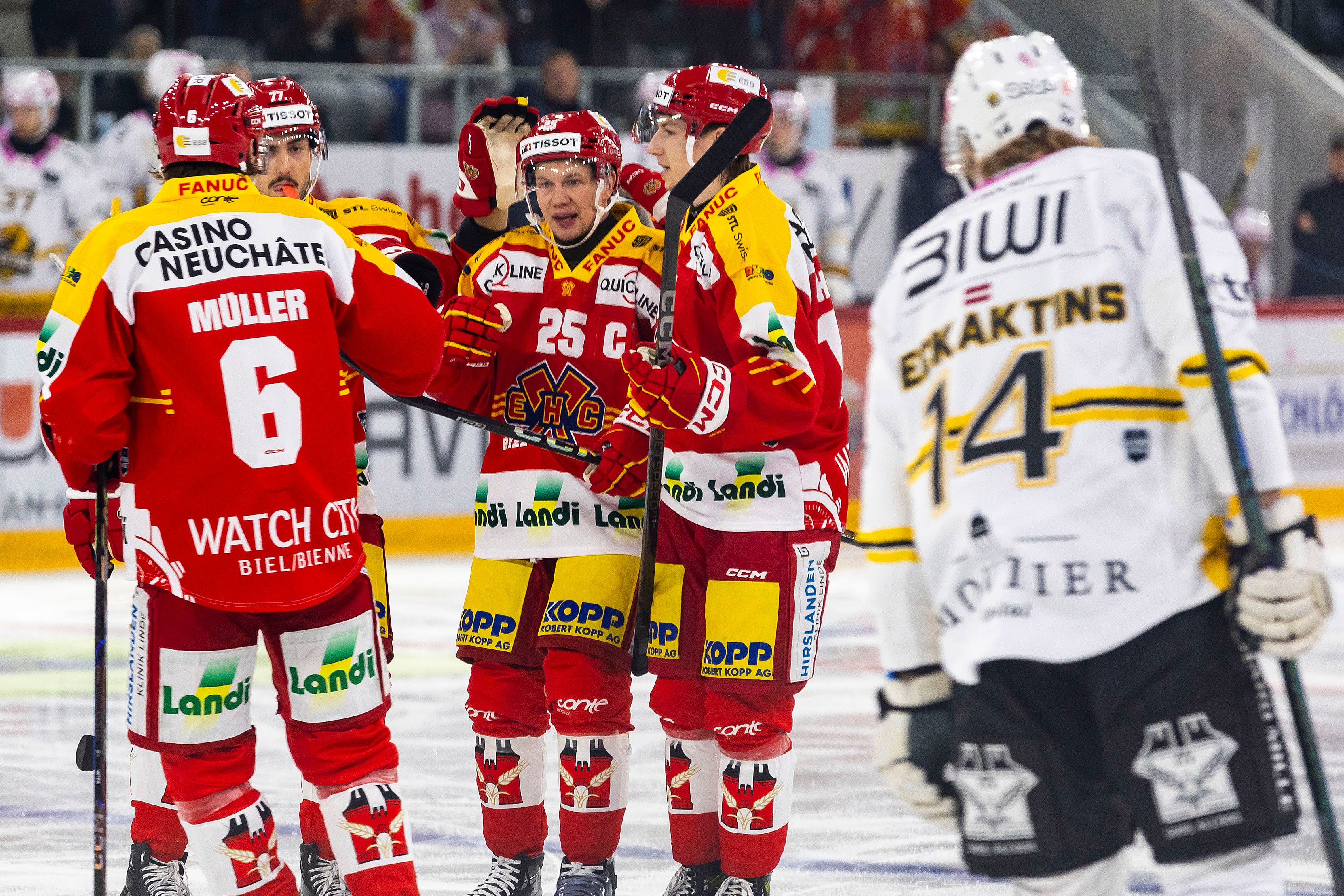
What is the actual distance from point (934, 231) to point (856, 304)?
745 centimetres

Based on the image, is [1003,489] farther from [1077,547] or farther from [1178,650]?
[1178,650]

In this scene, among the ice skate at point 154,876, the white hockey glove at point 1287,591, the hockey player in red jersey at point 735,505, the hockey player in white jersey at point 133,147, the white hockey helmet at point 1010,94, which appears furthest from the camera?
the hockey player in white jersey at point 133,147

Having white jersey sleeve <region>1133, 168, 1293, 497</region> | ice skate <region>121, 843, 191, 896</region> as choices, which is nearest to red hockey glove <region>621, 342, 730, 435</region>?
white jersey sleeve <region>1133, 168, 1293, 497</region>

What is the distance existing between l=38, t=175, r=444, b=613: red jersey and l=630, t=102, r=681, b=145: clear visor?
83 cm

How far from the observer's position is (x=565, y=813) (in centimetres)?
355

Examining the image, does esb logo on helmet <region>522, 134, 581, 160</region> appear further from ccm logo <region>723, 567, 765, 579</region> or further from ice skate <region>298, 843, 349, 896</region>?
ice skate <region>298, 843, 349, 896</region>

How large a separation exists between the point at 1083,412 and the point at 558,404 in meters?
1.64

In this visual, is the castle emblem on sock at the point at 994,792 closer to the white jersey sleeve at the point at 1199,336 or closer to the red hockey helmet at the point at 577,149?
the white jersey sleeve at the point at 1199,336

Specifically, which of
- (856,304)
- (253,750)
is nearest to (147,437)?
(253,750)

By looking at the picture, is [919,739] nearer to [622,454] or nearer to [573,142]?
[622,454]

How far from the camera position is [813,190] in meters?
8.87

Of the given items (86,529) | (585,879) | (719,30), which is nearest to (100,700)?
(86,529)

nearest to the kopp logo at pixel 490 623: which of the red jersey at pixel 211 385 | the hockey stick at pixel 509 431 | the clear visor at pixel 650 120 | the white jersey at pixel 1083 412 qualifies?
the hockey stick at pixel 509 431

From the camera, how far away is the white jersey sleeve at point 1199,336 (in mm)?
2184
